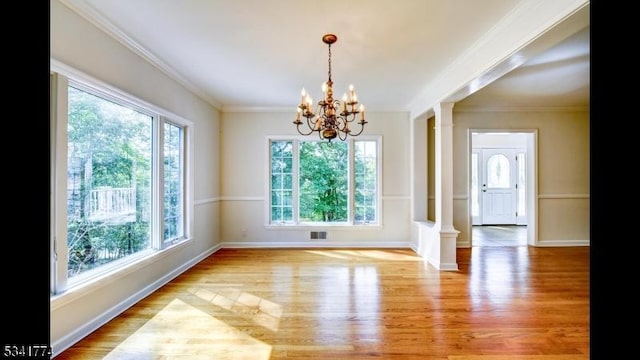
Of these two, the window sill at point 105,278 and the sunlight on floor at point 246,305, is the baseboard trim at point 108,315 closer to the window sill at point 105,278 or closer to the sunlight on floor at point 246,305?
the window sill at point 105,278

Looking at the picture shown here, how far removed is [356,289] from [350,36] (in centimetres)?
261

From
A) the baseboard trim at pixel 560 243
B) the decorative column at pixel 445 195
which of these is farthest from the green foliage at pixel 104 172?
the baseboard trim at pixel 560 243

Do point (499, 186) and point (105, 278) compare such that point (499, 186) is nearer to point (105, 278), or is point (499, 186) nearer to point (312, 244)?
point (312, 244)

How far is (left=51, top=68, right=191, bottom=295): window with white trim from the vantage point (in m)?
2.21

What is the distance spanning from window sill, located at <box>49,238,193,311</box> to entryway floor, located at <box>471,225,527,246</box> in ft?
17.2

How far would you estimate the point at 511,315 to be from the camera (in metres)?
2.75

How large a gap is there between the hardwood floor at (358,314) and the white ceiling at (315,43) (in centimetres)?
253

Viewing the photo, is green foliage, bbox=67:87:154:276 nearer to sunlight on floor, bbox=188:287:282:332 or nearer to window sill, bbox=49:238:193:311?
window sill, bbox=49:238:193:311

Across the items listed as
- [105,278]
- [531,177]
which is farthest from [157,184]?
[531,177]

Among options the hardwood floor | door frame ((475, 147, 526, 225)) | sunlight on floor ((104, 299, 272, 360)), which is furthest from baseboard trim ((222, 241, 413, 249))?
door frame ((475, 147, 526, 225))

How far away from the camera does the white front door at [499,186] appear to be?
832cm

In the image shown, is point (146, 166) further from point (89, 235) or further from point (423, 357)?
point (423, 357)

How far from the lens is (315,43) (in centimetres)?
287
